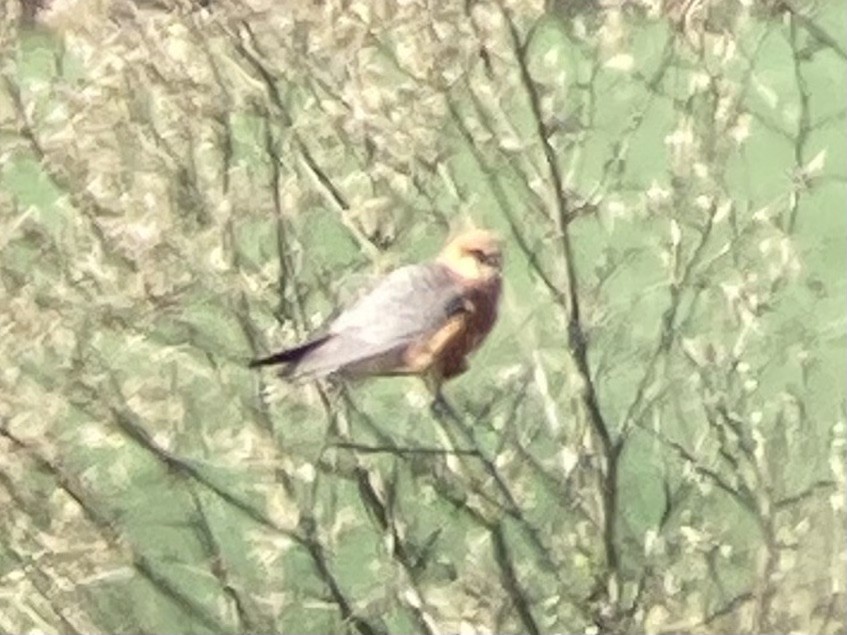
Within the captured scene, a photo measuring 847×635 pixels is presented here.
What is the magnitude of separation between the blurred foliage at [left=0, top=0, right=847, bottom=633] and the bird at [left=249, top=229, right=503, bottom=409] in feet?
0.07

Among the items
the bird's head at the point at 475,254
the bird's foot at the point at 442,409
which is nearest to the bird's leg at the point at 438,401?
the bird's foot at the point at 442,409

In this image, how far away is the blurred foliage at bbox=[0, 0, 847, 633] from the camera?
56.4 inches

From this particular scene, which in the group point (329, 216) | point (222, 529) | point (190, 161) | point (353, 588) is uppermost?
point (190, 161)

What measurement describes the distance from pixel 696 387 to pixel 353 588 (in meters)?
0.42

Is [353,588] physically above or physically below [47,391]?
below

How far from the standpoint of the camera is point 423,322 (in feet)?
4.64

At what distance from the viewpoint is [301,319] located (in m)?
1.44

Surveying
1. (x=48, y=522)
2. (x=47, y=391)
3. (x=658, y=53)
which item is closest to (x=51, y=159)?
(x=47, y=391)

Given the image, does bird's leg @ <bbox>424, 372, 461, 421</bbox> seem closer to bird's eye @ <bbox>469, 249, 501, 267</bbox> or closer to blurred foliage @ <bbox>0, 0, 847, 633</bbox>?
blurred foliage @ <bbox>0, 0, 847, 633</bbox>

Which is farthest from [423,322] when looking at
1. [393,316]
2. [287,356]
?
[287,356]

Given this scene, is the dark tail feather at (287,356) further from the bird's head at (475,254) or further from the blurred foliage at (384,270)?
the bird's head at (475,254)

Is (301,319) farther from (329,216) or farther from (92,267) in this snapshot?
(92,267)

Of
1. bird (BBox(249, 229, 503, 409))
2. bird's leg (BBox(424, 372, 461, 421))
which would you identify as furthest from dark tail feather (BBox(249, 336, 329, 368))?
bird's leg (BBox(424, 372, 461, 421))

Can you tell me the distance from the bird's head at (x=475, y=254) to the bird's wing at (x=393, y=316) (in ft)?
0.05
